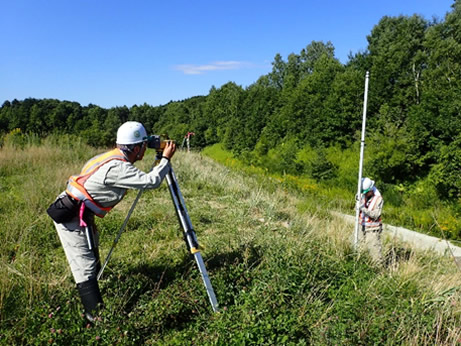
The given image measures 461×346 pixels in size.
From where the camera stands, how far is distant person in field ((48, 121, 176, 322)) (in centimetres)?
292

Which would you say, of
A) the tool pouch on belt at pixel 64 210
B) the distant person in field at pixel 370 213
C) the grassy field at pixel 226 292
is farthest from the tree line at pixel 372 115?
the tool pouch on belt at pixel 64 210

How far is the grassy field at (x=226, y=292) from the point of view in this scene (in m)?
2.76

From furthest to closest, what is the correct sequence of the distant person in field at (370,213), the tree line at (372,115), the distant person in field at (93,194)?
1. the tree line at (372,115)
2. the distant person in field at (370,213)
3. the distant person in field at (93,194)

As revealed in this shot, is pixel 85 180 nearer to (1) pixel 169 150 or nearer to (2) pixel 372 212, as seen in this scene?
(1) pixel 169 150

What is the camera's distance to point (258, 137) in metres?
49.0

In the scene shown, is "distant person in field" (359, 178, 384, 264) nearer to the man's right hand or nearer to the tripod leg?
the tripod leg

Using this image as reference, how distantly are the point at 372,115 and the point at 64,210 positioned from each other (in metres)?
31.9

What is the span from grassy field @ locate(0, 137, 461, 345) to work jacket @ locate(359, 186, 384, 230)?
112cm

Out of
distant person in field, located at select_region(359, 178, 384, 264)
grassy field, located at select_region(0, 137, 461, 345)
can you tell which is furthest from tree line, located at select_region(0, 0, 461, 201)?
distant person in field, located at select_region(359, 178, 384, 264)

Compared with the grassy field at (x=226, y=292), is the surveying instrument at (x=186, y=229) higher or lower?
higher

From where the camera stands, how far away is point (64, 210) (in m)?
3.01

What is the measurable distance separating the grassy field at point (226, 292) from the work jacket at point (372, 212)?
1.12m

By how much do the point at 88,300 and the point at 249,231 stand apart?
2891 mm

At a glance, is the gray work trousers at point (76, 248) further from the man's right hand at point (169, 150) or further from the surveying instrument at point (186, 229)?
the man's right hand at point (169, 150)
